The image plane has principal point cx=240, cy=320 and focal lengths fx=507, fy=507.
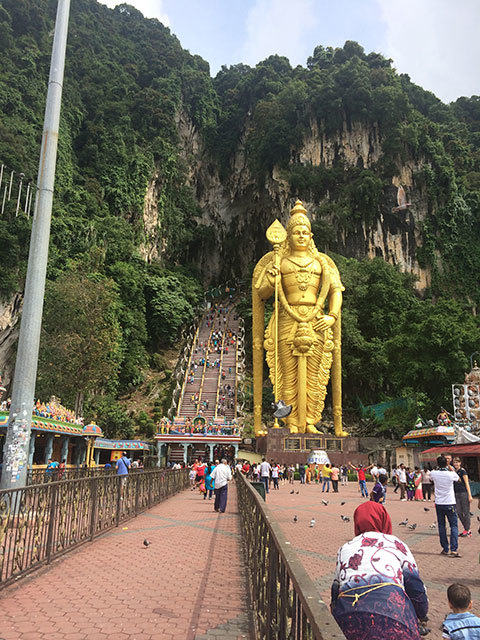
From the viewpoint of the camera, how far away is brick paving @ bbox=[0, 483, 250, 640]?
327 centimetres

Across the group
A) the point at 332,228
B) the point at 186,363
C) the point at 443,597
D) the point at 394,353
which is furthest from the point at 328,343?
the point at 332,228

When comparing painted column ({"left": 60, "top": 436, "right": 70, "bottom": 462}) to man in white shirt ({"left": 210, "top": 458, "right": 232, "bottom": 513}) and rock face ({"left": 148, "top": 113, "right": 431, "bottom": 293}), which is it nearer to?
man in white shirt ({"left": 210, "top": 458, "right": 232, "bottom": 513})

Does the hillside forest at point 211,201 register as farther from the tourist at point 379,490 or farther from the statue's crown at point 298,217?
the tourist at point 379,490

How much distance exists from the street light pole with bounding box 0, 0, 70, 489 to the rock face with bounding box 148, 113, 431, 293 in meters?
36.7

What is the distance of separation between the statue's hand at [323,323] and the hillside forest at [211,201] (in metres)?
4.68

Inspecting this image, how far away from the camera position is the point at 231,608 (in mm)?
3852

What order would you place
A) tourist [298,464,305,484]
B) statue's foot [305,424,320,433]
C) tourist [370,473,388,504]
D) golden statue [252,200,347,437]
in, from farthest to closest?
golden statue [252,200,347,437] < statue's foot [305,424,320,433] < tourist [298,464,305,484] < tourist [370,473,388,504]

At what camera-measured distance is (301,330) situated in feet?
72.8

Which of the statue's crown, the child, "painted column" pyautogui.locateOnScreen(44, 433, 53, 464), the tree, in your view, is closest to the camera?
the child

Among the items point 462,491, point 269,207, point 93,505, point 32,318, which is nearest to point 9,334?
point 32,318

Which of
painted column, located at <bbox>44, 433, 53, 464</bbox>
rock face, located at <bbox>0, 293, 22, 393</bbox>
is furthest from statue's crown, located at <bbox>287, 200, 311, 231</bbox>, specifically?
rock face, located at <bbox>0, 293, 22, 393</bbox>

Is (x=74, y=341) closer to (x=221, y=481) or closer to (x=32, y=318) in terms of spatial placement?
(x=221, y=481)

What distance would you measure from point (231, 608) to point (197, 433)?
854 inches

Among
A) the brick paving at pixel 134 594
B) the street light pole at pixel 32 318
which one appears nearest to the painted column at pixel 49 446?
the brick paving at pixel 134 594
